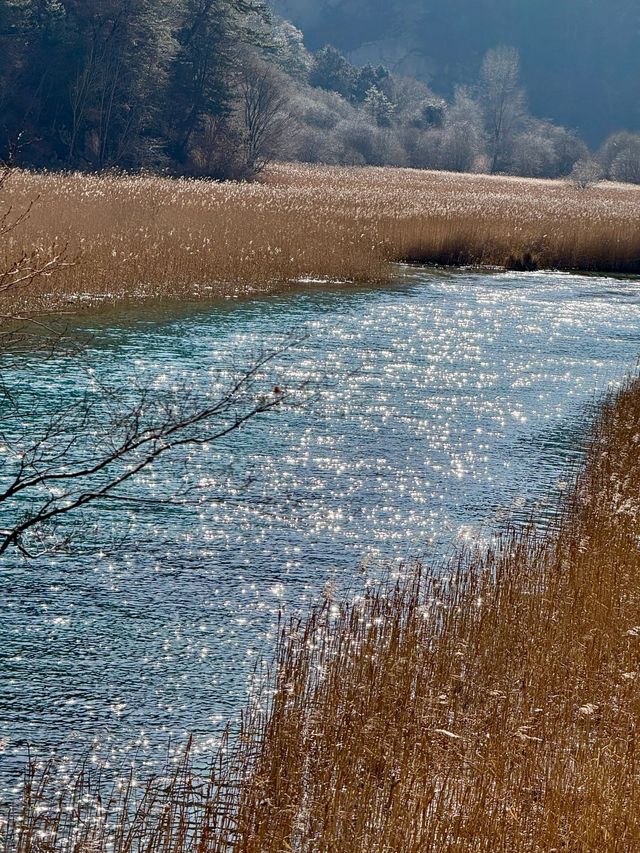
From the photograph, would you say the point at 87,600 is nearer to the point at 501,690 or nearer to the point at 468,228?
the point at 501,690

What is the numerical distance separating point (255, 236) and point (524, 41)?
153 meters

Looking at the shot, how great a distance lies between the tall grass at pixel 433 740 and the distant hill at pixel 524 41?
483ft

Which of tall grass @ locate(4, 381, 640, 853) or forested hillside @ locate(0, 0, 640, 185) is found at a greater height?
forested hillside @ locate(0, 0, 640, 185)

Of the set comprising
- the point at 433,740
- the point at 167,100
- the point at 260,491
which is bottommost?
the point at 433,740

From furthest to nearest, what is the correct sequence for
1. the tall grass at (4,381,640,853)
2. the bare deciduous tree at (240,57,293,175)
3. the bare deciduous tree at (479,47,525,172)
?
the bare deciduous tree at (479,47,525,172)
the bare deciduous tree at (240,57,293,175)
the tall grass at (4,381,640,853)

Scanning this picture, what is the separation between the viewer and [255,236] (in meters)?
22.9

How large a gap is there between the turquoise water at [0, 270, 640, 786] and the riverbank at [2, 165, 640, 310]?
1428mm

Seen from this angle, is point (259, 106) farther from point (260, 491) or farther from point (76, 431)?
point (260, 491)

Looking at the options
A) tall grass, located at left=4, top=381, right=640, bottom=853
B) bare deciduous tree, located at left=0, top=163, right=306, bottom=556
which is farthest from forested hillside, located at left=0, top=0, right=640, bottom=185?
tall grass, located at left=4, top=381, right=640, bottom=853

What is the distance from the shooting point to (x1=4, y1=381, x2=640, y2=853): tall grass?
14.1 feet

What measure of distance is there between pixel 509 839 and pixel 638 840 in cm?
49

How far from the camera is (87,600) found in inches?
276

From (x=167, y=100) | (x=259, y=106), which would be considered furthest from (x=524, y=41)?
(x=167, y=100)

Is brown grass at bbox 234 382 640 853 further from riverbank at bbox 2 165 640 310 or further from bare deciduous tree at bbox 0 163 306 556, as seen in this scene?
riverbank at bbox 2 165 640 310
